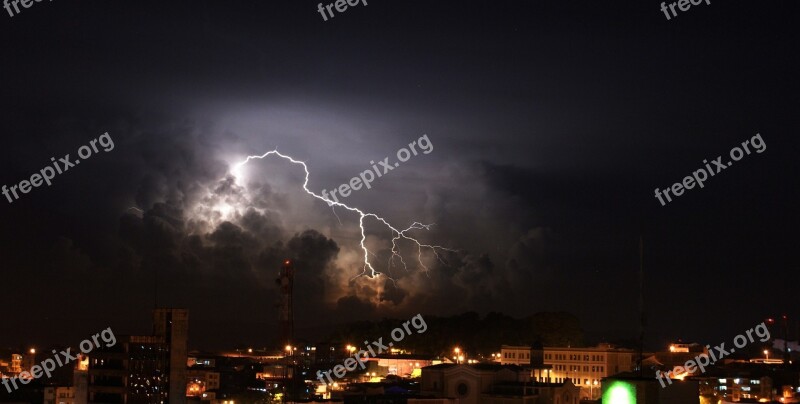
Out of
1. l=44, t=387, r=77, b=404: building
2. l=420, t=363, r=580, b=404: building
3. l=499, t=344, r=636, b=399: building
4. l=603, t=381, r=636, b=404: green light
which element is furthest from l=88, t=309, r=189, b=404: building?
l=603, t=381, r=636, b=404: green light

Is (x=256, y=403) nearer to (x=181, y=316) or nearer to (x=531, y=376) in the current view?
(x=181, y=316)

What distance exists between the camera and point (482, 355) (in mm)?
98125

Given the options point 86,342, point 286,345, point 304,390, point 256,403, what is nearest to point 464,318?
point 286,345

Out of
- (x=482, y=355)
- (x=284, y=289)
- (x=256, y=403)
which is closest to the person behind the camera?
(x=256, y=403)

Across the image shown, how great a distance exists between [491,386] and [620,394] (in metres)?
40.7

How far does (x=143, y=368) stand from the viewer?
51062mm

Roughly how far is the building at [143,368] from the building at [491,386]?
644 inches

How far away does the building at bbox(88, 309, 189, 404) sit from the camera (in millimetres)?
50688

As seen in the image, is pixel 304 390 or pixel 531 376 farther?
pixel 304 390

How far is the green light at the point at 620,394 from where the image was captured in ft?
65.1

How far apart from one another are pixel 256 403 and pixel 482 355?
4139 centimetres

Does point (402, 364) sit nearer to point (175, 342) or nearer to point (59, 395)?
point (59, 395)

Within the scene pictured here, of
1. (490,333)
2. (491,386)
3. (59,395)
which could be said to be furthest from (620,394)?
(490,333)

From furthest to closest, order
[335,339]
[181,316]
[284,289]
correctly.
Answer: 1. [335,339]
2. [284,289]
3. [181,316]
